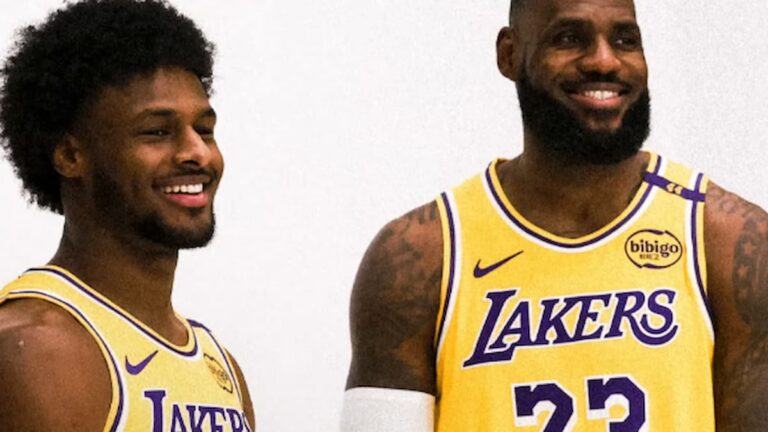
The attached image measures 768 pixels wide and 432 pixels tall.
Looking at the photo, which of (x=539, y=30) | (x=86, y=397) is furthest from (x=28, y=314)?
(x=539, y=30)

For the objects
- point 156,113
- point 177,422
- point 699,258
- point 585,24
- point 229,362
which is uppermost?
point 585,24

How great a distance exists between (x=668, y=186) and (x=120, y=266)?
0.84m

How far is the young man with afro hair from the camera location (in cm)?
229

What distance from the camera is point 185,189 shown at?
7.93 feet

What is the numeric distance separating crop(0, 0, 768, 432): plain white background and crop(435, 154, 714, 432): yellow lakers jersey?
918 millimetres

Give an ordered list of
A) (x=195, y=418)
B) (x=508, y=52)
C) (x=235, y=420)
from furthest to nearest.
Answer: (x=508, y=52) → (x=235, y=420) → (x=195, y=418)

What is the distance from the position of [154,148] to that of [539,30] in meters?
0.62

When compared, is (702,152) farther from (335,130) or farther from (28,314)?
(28,314)

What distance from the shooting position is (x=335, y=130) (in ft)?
11.8

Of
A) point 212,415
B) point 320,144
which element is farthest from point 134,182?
point 320,144

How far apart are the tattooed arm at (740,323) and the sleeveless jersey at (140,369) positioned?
2.36 feet

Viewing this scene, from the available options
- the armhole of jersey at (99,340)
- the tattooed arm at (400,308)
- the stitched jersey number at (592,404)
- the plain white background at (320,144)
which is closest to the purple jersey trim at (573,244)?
the tattooed arm at (400,308)

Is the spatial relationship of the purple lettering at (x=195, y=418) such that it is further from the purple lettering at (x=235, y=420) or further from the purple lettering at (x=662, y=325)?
the purple lettering at (x=662, y=325)

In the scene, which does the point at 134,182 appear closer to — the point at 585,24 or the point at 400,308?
the point at 400,308
